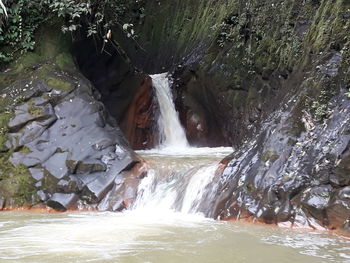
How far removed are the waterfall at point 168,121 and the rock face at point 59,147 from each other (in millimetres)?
3761

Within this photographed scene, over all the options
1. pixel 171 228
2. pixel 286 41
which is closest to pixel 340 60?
pixel 286 41

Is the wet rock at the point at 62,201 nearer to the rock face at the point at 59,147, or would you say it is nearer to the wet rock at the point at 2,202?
the rock face at the point at 59,147

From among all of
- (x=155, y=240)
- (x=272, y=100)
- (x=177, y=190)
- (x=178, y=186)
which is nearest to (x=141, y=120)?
Result: (x=272, y=100)

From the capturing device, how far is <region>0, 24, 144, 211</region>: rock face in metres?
8.31

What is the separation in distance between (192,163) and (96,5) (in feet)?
16.8

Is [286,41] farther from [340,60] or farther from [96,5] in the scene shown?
[96,5]

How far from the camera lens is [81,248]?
196 inches

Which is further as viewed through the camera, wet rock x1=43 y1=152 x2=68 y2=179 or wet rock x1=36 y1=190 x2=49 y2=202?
wet rock x1=43 y1=152 x2=68 y2=179

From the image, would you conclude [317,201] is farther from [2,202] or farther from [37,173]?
[2,202]

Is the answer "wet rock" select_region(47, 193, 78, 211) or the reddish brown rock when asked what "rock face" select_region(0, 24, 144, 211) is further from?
the reddish brown rock

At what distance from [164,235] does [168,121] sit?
27.6 feet

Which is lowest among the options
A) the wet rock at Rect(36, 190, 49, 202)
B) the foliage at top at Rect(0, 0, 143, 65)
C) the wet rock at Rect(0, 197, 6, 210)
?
the wet rock at Rect(0, 197, 6, 210)

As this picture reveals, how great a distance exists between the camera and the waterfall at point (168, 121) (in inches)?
538

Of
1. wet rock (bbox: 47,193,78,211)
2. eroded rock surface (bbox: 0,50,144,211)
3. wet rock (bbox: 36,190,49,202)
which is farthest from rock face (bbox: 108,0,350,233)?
wet rock (bbox: 36,190,49,202)
